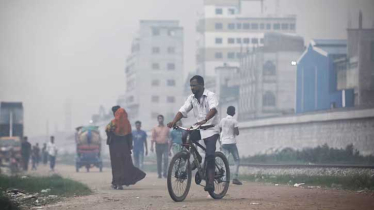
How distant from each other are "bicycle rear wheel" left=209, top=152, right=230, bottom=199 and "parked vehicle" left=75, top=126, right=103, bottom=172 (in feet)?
72.6

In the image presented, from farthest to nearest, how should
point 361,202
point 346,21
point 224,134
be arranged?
point 346,21 → point 224,134 → point 361,202

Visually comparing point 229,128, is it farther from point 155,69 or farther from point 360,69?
point 155,69

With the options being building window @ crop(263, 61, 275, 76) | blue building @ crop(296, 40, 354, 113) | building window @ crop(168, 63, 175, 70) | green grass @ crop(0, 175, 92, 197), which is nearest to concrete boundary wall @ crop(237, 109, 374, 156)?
blue building @ crop(296, 40, 354, 113)

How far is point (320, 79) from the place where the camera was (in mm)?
53500

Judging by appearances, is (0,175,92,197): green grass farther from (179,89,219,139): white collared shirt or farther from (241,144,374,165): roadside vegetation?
(241,144,374,165): roadside vegetation

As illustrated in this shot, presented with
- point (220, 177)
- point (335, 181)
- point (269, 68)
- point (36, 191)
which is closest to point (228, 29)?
point (269, 68)

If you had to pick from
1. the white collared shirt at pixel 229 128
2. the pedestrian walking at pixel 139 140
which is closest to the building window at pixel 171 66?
the pedestrian walking at pixel 139 140

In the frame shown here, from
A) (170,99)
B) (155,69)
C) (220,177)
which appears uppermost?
(155,69)

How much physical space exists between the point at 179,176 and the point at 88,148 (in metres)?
23.9

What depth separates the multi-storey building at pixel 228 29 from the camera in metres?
118

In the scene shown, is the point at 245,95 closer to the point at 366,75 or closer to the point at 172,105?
the point at 366,75

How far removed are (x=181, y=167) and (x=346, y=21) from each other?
52408 mm

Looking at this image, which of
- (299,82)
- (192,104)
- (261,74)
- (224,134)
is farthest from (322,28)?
(192,104)

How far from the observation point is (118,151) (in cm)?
1667
